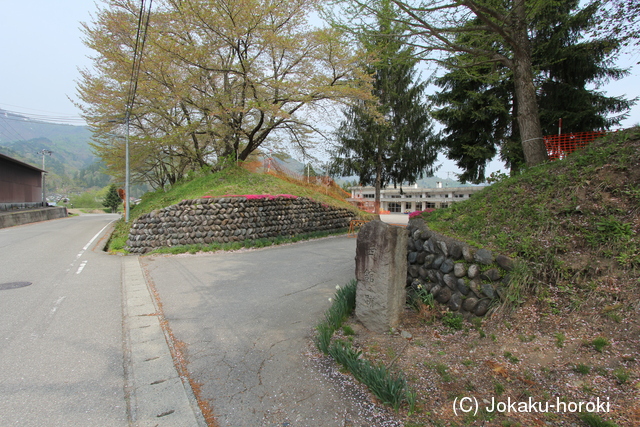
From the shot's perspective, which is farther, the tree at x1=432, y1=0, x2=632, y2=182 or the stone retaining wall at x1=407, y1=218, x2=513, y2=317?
the tree at x1=432, y1=0, x2=632, y2=182

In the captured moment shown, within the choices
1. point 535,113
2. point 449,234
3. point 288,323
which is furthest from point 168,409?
point 535,113

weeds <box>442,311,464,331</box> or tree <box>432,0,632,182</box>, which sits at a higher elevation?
tree <box>432,0,632,182</box>

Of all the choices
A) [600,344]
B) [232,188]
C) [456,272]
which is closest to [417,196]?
[232,188]

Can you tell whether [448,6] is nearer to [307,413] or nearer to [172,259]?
[307,413]

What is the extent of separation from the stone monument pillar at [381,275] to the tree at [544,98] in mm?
8048

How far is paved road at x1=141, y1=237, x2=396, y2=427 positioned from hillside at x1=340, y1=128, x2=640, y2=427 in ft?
2.24

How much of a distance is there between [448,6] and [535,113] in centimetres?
284

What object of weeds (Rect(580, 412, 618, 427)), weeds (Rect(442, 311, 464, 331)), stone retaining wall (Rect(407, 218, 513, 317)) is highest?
stone retaining wall (Rect(407, 218, 513, 317))

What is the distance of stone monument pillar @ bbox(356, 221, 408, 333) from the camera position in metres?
4.14

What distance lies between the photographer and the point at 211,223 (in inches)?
460

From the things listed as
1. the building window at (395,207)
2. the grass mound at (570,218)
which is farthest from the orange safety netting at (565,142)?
the building window at (395,207)

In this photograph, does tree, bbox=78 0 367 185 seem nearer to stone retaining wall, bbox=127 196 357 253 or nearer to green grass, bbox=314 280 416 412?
stone retaining wall, bbox=127 196 357 253

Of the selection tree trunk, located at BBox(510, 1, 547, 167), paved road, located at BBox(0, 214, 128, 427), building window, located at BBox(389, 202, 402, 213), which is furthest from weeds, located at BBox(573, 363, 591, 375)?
building window, located at BBox(389, 202, 402, 213)

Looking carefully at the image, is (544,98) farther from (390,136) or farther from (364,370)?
(364,370)
